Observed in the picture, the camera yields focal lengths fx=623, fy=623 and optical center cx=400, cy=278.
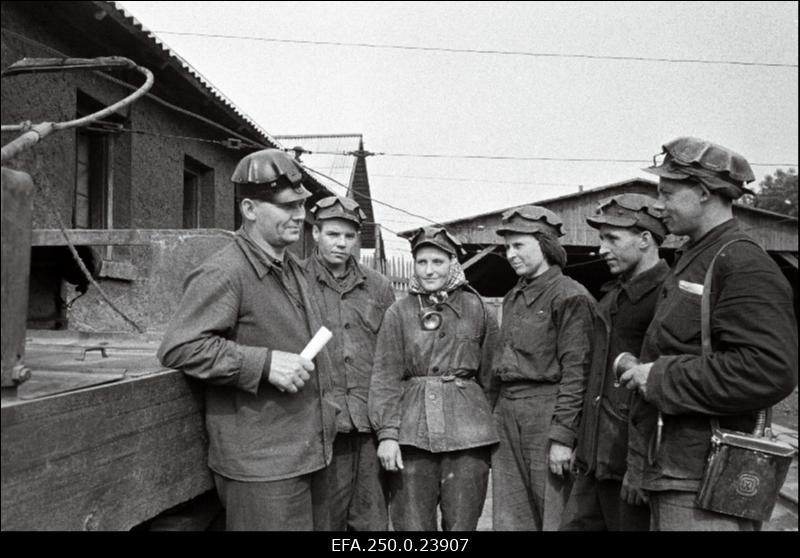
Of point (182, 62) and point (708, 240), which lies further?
point (182, 62)

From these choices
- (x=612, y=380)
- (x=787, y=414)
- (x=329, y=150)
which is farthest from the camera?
(x=329, y=150)

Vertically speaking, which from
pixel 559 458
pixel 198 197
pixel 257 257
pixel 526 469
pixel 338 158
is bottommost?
pixel 526 469

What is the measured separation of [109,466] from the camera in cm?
183

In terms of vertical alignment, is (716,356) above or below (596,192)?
below

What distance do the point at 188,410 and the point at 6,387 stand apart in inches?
30.5

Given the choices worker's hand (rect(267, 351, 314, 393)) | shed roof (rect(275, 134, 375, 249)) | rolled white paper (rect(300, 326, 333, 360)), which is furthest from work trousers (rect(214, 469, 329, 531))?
shed roof (rect(275, 134, 375, 249))

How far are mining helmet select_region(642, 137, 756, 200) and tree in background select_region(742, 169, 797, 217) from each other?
46.0 m

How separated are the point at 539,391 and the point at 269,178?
1701 millimetres

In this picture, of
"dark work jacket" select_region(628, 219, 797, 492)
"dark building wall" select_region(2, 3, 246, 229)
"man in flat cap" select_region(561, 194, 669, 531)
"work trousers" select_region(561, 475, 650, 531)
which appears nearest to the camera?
"dark work jacket" select_region(628, 219, 797, 492)

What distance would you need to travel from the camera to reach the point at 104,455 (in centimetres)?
Result: 180

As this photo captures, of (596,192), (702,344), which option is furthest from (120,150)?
(596,192)

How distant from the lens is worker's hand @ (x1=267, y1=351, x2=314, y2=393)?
2170 mm

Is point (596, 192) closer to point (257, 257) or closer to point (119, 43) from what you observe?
point (119, 43)

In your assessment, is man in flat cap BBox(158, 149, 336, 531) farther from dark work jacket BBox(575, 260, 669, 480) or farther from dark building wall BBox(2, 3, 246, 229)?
dark building wall BBox(2, 3, 246, 229)
